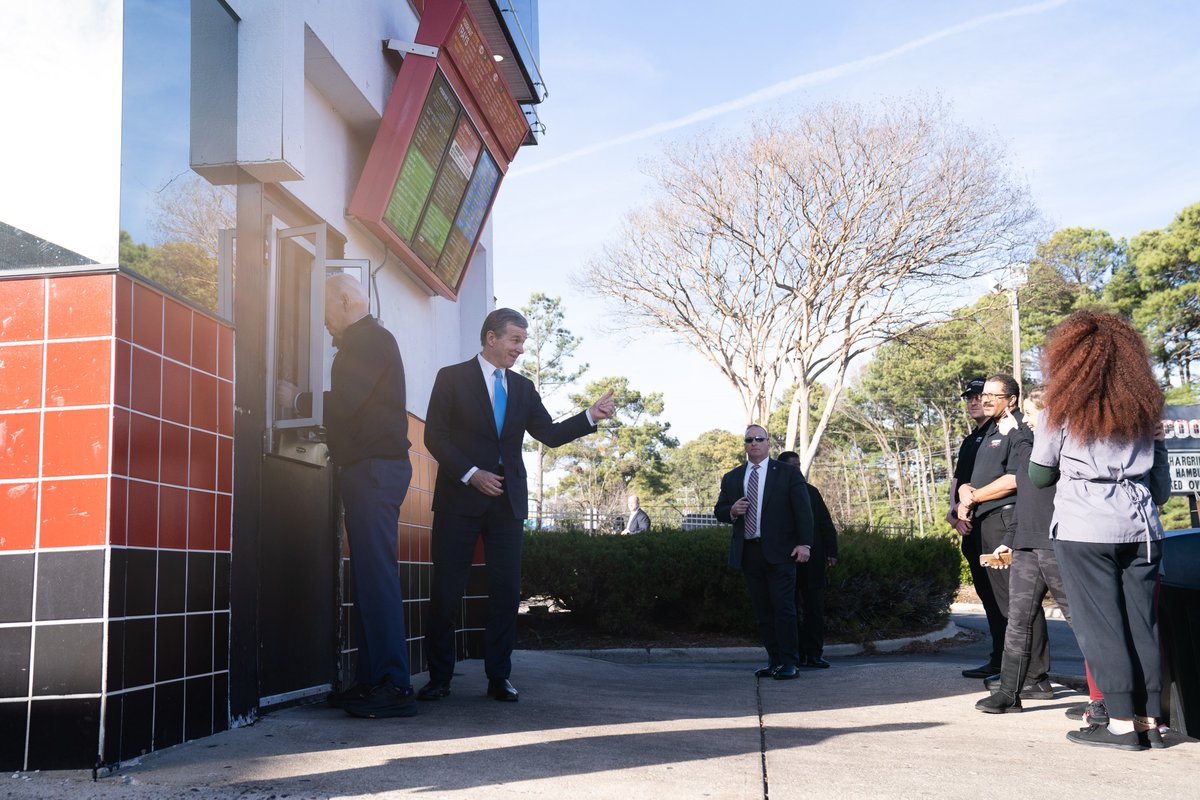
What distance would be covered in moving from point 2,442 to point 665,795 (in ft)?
8.14

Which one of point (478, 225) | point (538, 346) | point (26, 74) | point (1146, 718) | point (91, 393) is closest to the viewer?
point (91, 393)

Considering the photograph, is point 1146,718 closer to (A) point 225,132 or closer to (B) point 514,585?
(B) point 514,585

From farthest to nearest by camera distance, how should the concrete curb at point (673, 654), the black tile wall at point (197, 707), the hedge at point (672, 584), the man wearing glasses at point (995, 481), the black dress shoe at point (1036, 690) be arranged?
the hedge at point (672, 584) → the concrete curb at point (673, 654) → the man wearing glasses at point (995, 481) → the black dress shoe at point (1036, 690) → the black tile wall at point (197, 707)

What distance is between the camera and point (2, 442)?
3463 mm

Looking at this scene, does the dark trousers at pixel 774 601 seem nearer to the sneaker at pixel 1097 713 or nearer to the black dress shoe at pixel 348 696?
the sneaker at pixel 1097 713

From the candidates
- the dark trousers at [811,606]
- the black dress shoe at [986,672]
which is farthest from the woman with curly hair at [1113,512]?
the dark trousers at [811,606]

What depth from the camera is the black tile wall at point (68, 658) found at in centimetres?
332

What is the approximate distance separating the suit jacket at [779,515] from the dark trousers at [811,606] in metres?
1.40

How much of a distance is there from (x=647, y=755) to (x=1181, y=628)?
242 cm

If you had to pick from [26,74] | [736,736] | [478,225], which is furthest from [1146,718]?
[478,225]

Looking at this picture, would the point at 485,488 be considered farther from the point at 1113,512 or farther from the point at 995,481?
the point at 995,481

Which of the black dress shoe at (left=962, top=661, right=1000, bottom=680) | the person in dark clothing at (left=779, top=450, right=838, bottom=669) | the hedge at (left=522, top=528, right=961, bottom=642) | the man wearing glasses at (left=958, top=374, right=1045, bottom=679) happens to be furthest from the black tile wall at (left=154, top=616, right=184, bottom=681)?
the hedge at (left=522, top=528, right=961, bottom=642)

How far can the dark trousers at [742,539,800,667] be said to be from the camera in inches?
283

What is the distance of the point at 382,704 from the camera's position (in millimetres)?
4531
